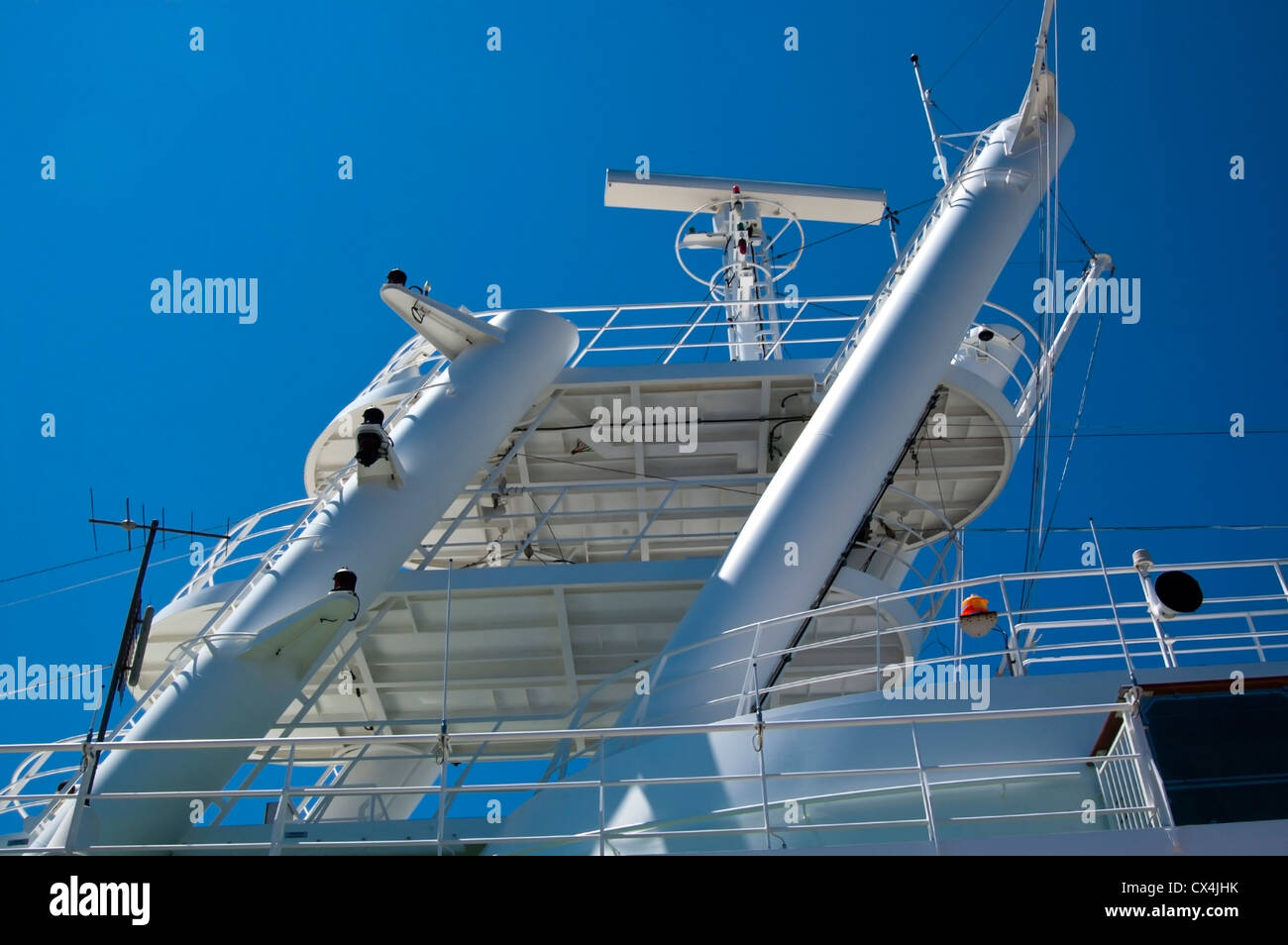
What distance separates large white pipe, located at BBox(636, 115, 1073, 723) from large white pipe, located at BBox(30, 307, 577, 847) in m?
3.12

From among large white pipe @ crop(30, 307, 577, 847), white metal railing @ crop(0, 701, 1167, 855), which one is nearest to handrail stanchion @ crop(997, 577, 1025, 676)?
white metal railing @ crop(0, 701, 1167, 855)

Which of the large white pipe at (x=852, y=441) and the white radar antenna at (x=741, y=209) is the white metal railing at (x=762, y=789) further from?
the white radar antenna at (x=741, y=209)

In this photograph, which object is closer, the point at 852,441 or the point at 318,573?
the point at 852,441

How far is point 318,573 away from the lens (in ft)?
34.1

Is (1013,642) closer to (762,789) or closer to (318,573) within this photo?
(762,789)

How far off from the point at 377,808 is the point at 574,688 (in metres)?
2.43

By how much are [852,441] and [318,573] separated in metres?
4.84

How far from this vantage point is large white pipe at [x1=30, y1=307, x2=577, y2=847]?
8.71 metres

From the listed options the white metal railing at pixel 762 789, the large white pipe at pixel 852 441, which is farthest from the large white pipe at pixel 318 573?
the large white pipe at pixel 852 441

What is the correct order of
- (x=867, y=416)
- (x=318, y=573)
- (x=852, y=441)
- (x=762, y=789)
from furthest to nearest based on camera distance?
(x=318, y=573) → (x=867, y=416) → (x=852, y=441) → (x=762, y=789)

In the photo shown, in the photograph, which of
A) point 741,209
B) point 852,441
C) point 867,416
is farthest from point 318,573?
point 741,209

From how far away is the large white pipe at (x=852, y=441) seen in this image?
8.79 meters

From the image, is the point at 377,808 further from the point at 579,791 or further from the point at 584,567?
the point at 579,791
